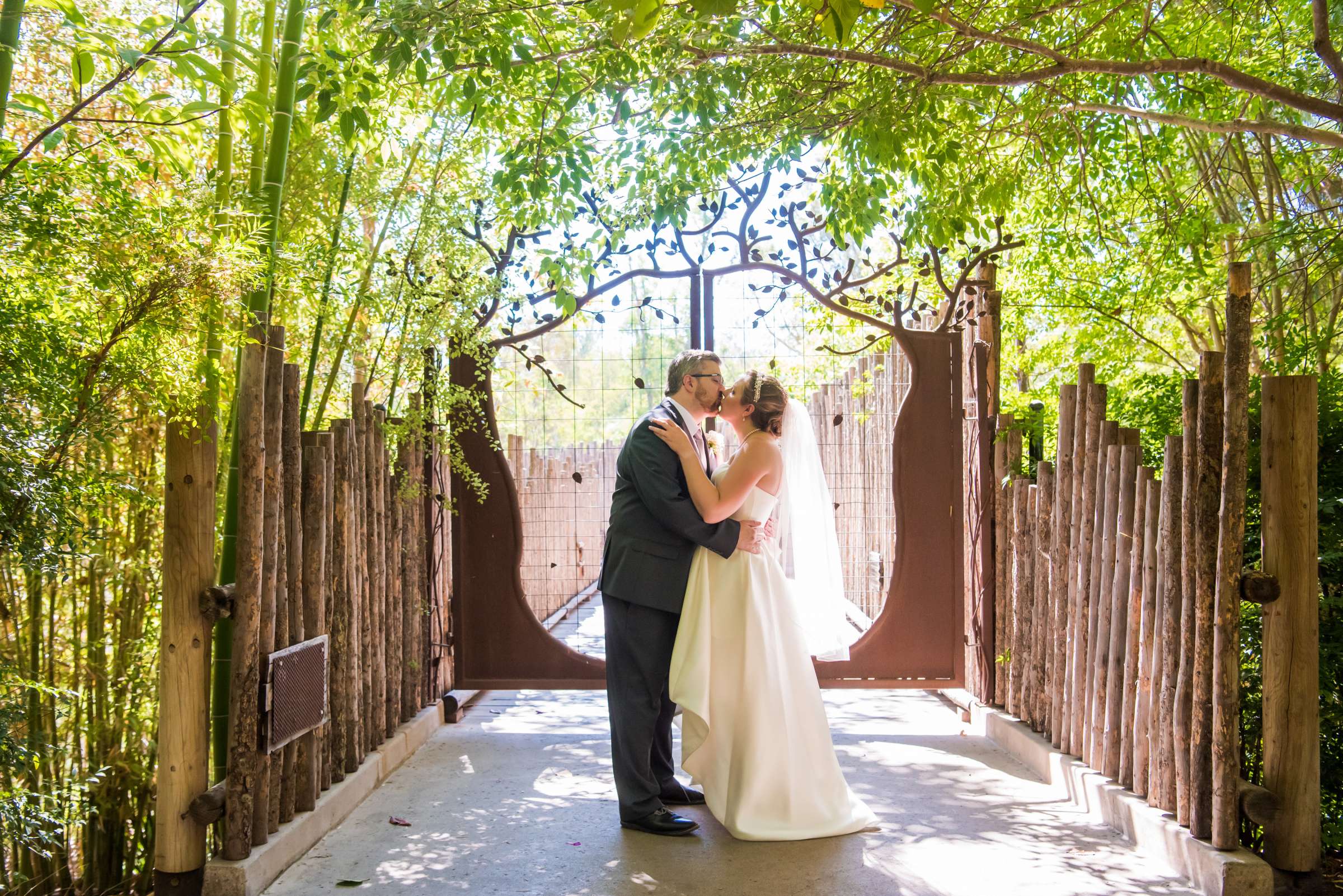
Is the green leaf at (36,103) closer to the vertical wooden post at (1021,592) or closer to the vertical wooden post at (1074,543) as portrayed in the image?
the vertical wooden post at (1074,543)

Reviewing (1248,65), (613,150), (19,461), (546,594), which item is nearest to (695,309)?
(613,150)

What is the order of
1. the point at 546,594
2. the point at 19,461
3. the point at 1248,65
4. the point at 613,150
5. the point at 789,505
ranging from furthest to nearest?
the point at 546,594
the point at 1248,65
the point at 613,150
the point at 789,505
the point at 19,461

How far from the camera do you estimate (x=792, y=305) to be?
5984mm

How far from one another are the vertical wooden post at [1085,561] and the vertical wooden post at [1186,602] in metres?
0.81

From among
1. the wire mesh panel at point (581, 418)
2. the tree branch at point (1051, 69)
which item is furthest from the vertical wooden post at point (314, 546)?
the tree branch at point (1051, 69)

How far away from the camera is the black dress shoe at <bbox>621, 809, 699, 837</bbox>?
390 centimetres

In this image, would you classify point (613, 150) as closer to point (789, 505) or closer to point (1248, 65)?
point (789, 505)

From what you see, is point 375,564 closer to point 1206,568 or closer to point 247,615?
point 247,615

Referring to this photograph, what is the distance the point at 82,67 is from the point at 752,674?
286 cm

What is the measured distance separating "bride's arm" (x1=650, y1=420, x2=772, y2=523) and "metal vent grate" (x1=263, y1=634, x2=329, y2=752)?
1.48 m

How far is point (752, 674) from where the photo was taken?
3945 millimetres

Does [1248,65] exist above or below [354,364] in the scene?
above

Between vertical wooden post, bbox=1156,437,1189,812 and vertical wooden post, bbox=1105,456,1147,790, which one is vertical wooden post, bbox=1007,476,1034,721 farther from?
vertical wooden post, bbox=1156,437,1189,812

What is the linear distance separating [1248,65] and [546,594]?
5083 millimetres
